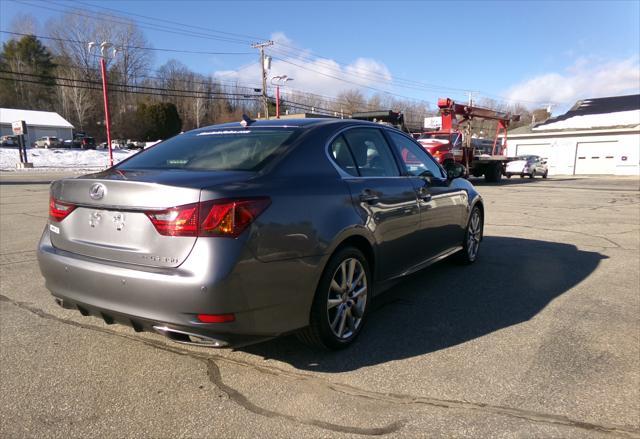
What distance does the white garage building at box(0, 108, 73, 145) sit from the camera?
59281 millimetres

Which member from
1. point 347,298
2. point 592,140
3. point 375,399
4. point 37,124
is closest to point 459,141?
point 347,298

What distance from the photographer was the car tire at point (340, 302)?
3.12 meters

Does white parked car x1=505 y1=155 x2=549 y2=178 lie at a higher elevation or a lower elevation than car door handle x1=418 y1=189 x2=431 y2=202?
lower

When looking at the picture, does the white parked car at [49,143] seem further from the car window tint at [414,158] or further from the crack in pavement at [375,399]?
the crack in pavement at [375,399]

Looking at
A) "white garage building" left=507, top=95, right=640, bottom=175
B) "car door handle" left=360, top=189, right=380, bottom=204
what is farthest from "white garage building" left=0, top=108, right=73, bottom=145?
"car door handle" left=360, top=189, right=380, bottom=204

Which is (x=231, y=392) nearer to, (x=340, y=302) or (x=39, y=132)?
(x=340, y=302)

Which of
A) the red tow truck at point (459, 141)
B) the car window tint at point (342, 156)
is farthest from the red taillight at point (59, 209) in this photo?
the red tow truck at point (459, 141)

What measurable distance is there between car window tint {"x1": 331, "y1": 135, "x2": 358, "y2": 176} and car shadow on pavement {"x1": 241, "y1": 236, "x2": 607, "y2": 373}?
1316 millimetres

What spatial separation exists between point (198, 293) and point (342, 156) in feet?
5.32

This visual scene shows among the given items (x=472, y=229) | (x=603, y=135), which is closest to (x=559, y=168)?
(x=603, y=135)

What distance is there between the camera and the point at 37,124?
58875mm

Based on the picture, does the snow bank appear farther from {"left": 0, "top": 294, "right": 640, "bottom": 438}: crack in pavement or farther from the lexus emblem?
{"left": 0, "top": 294, "right": 640, "bottom": 438}: crack in pavement

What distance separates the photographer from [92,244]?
289 centimetres

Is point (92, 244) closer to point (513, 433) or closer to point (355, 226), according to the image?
point (355, 226)
